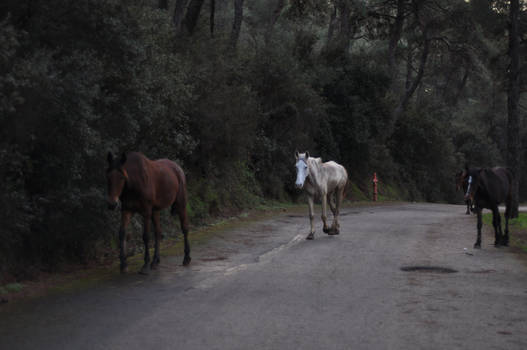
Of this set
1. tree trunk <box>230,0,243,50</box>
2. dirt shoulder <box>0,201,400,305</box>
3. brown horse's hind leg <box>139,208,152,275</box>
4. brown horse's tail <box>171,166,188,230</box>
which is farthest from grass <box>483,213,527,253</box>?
tree trunk <box>230,0,243,50</box>

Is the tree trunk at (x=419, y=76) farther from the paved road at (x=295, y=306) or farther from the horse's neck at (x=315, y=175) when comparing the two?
the paved road at (x=295, y=306)

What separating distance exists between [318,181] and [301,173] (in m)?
1.00

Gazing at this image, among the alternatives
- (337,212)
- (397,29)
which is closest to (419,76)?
(397,29)

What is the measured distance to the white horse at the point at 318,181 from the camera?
15.9m

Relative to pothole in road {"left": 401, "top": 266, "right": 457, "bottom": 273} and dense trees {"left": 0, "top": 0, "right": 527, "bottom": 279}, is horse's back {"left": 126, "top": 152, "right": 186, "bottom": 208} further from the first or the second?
pothole in road {"left": 401, "top": 266, "right": 457, "bottom": 273}

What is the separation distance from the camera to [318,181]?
16625mm

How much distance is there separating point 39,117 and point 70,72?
110 centimetres

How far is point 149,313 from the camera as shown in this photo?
739 centimetres

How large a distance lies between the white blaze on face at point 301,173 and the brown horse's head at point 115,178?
654 cm

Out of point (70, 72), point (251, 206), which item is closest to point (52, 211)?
point (70, 72)

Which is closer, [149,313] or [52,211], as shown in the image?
[149,313]

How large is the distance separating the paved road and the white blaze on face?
9.73ft

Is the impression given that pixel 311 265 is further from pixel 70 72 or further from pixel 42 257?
pixel 70 72

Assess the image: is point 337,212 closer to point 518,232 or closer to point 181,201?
point 518,232
